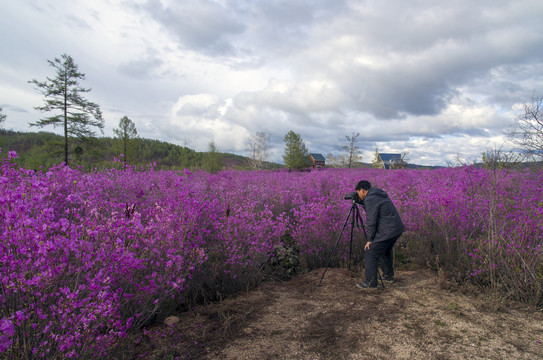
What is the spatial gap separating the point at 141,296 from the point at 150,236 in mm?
614

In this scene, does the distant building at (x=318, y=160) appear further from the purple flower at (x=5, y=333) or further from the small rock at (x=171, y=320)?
the purple flower at (x=5, y=333)

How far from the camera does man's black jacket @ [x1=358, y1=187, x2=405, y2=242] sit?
14.1 feet

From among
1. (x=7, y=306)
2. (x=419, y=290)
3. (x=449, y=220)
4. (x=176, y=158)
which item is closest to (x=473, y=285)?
(x=419, y=290)

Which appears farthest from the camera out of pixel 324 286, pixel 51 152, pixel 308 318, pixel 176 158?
pixel 176 158

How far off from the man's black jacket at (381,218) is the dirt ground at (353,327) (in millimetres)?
858

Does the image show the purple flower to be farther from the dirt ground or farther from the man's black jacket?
the man's black jacket

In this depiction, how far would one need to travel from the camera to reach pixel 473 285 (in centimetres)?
423

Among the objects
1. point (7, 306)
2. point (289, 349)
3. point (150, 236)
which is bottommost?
point (289, 349)

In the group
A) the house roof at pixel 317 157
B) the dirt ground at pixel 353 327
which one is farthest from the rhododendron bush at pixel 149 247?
the house roof at pixel 317 157

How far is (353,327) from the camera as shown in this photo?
3275 mm

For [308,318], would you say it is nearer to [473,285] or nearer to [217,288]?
[217,288]

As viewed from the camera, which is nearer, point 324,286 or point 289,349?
point 289,349

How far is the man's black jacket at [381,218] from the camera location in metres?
4.31

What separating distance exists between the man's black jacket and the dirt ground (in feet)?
2.81
